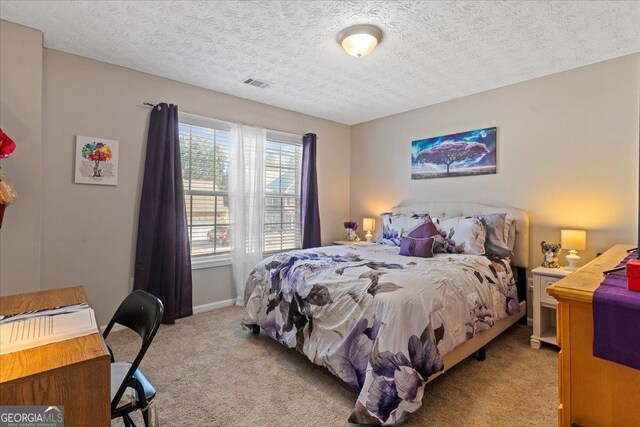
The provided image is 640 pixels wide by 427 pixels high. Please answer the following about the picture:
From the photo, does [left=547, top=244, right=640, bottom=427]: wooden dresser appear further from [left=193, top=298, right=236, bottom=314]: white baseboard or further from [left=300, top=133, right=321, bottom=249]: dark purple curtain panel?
[left=300, top=133, right=321, bottom=249]: dark purple curtain panel

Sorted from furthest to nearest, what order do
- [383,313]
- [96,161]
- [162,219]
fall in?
[162,219] → [96,161] → [383,313]

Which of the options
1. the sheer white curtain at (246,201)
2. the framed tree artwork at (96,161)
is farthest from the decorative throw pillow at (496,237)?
the framed tree artwork at (96,161)

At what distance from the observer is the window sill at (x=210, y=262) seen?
353 centimetres

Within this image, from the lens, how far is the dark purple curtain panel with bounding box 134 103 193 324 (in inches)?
122

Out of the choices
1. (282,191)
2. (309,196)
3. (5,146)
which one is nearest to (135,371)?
(5,146)

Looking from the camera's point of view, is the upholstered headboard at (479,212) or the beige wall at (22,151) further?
the upholstered headboard at (479,212)

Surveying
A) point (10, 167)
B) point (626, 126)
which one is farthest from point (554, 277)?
point (10, 167)

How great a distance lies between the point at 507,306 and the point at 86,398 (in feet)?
9.60

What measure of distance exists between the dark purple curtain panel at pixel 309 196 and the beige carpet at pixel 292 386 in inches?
71.9

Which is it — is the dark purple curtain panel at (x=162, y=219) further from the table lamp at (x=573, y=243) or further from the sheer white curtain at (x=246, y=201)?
the table lamp at (x=573, y=243)

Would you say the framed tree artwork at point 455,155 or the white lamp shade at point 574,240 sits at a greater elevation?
the framed tree artwork at point 455,155

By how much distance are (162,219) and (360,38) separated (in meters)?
2.49

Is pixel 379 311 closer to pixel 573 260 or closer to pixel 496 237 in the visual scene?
pixel 496 237

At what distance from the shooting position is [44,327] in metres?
1.10
